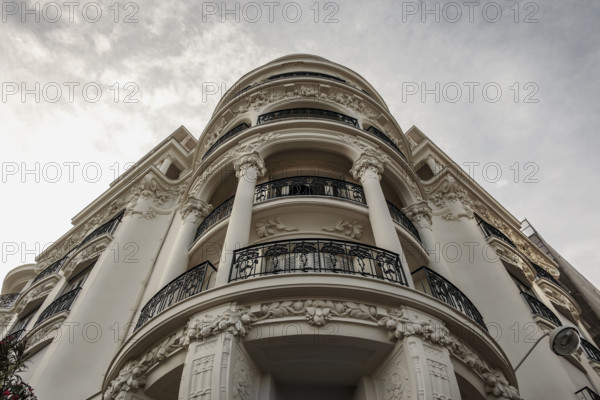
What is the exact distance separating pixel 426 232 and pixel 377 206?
8.43ft

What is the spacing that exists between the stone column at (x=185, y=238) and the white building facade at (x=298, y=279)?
0.18ft

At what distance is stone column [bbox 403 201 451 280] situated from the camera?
1043 centimetres

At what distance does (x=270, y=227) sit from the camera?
10164 millimetres

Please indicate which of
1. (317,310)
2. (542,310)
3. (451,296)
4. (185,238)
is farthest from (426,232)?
(185,238)

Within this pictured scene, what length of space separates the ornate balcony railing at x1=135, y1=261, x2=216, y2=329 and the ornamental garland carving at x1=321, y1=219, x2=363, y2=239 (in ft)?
10.9

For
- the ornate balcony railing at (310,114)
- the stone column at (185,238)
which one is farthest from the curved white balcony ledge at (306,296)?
the ornate balcony railing at (310,114)

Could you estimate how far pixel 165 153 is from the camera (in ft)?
61.3

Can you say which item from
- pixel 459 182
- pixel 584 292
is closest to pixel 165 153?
pixel 459 182

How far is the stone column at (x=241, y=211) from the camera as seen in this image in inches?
309

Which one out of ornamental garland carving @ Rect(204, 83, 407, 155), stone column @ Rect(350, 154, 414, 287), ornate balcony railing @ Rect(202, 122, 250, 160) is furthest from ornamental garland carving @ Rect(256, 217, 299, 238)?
ornamental garland carving @ Rect(204, 83, 407, 155)

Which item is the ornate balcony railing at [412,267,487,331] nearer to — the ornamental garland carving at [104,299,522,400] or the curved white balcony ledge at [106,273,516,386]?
the curved white balcony ledge at [106,273,516,386]

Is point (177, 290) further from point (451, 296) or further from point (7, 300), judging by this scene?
point (7, 300)

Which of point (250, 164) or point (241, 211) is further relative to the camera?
point (250, 164)

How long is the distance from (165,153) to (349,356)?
14.7 meters
